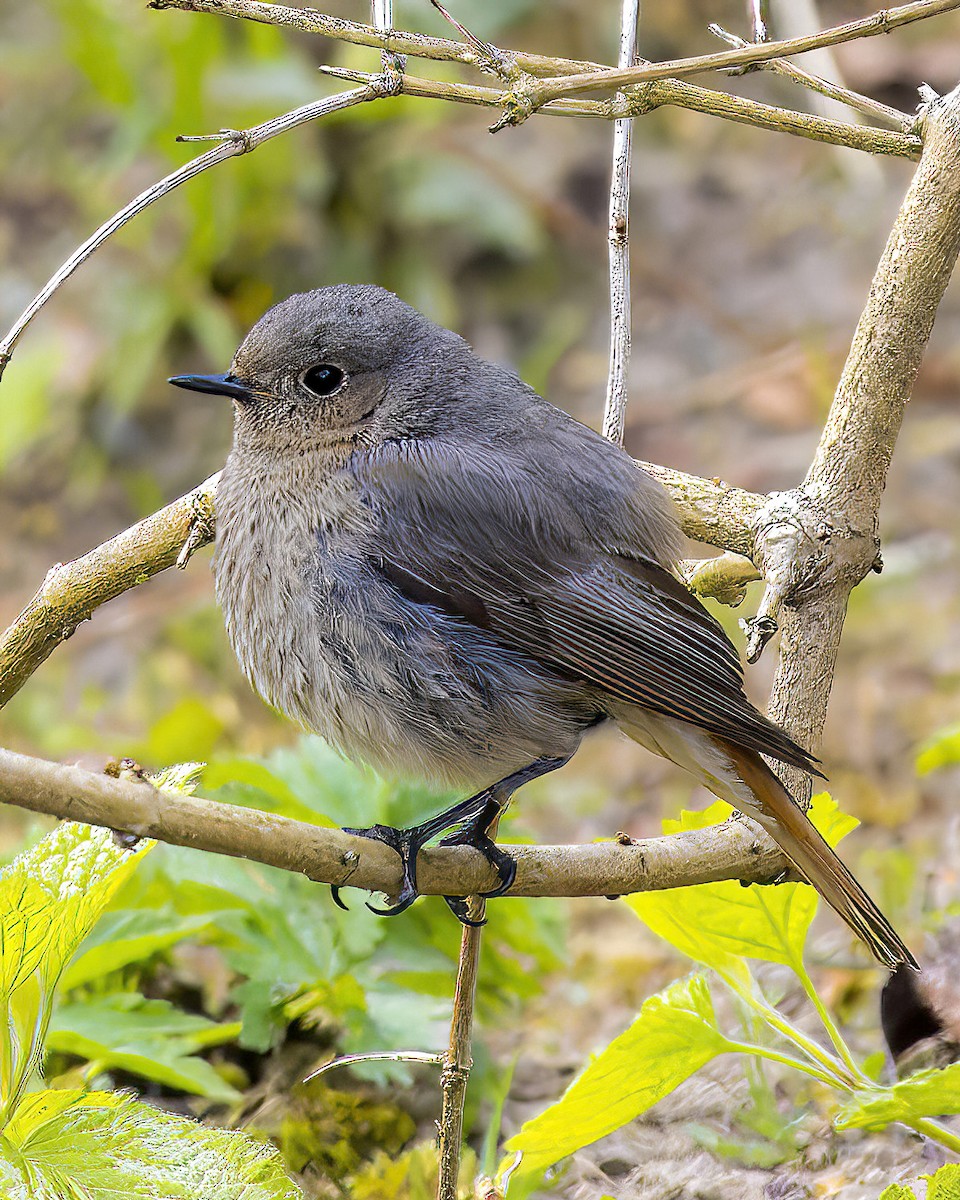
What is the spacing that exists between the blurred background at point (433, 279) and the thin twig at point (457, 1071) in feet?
6.52

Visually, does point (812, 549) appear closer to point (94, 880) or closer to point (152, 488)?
point (94, 880)

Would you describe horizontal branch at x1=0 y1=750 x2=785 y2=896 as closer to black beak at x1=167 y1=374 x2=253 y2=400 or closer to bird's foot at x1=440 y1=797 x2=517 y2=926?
bird's foot at x1=440 y1=797 x2=517 y2=926

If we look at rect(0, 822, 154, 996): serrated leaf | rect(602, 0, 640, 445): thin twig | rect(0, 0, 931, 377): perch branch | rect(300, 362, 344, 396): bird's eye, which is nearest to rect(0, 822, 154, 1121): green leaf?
rect(0, 822, 154, 996): serrated leaf

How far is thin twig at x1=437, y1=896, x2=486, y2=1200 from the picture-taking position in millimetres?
2105

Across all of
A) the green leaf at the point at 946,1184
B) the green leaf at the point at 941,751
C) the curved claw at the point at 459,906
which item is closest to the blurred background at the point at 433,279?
the green leaf at the point at 941,751

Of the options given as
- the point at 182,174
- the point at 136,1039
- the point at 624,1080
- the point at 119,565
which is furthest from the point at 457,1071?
the point at 182,174

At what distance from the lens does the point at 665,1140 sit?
2.61 metres

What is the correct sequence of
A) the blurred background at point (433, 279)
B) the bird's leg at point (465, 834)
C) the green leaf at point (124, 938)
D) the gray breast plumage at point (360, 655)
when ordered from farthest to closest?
the blurred background at point (433, 279), the green leaf at point (124, 938), the gray breast plumage at point (360, 655), the bird's leg at point (465, 834)

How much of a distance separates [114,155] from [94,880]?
4.58 m

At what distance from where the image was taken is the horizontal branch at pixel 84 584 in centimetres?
237

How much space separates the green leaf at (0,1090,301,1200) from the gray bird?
1.60 ft

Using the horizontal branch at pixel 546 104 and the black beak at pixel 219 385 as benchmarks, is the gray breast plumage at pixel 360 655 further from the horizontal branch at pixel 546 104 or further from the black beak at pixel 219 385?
the horizontal branch at pixel 546 104

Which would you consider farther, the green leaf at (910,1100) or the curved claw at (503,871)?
the curved claw at (503,871)

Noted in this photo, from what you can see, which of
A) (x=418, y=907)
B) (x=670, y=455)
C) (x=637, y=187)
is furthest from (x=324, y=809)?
(x=637, y=187)
